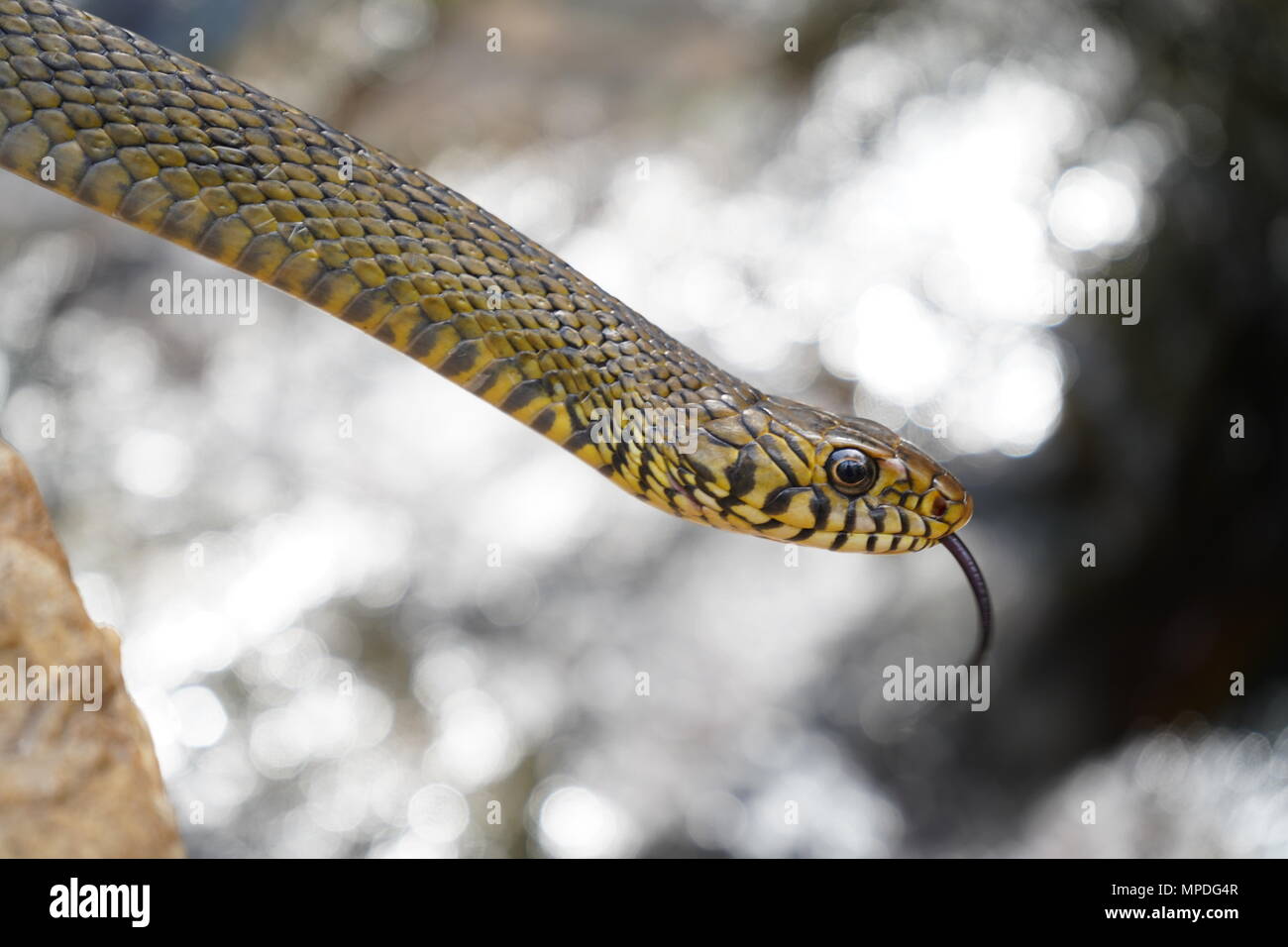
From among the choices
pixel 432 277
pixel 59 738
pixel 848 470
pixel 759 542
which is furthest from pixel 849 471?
pixel 759 542

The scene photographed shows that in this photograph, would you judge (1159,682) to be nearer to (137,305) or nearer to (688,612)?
(688,612)

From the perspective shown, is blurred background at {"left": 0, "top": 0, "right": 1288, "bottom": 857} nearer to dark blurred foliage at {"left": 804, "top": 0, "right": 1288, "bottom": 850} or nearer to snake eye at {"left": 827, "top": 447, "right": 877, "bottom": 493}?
dark blurred foliage at {"left": 804, "top": 0, "right": 1288, "bottom": 850}

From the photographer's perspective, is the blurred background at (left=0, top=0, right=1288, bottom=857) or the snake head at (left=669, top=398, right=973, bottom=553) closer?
the snake head at (left=669, top=398, right=973, bottom=553)

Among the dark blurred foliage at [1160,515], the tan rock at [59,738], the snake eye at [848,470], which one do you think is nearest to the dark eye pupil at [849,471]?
the snake eye at [848,470]

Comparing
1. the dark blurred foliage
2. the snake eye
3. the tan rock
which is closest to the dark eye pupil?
the snake eye

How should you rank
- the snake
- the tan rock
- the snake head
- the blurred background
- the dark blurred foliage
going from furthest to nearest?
the dark blurred foliage
the blurred background
the snake head
the snake
the tan rock

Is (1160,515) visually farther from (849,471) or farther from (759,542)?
(849,471)
